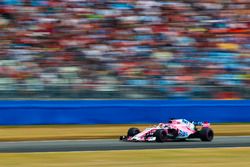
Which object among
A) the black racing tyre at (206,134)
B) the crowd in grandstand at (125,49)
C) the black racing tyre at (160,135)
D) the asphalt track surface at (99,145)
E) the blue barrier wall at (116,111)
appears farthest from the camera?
the crowd in grandstand at (125,49)

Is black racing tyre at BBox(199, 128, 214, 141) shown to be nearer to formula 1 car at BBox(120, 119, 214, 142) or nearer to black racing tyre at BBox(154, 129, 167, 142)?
formula 1 car at BBox(120, 119, 214, 142)

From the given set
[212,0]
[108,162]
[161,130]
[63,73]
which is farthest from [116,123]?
[108,162]

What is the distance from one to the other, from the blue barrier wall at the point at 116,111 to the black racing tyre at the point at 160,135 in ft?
12.0

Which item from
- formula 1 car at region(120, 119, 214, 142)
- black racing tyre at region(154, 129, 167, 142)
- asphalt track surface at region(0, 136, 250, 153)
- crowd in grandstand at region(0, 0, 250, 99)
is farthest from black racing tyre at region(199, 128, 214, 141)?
crowd in grandstand at region(0, 0, 250, 99)

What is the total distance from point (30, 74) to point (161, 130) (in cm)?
473

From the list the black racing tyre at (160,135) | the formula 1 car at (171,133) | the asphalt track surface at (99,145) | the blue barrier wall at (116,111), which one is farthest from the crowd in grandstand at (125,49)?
the black racing tyre at (160,135)

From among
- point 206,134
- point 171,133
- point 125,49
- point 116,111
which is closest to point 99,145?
point 171,133

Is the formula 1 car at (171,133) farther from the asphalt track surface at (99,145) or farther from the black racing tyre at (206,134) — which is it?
the asphalt track surface at (99,145)

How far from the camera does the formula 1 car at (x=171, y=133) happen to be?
10539 mm

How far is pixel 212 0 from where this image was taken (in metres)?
16.8

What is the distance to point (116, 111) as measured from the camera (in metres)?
14.2

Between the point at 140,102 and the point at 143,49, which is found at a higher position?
the point at 143,49

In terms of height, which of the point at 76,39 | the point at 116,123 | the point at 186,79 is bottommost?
the point at 116,123

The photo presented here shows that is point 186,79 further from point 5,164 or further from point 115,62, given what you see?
point 5,164
